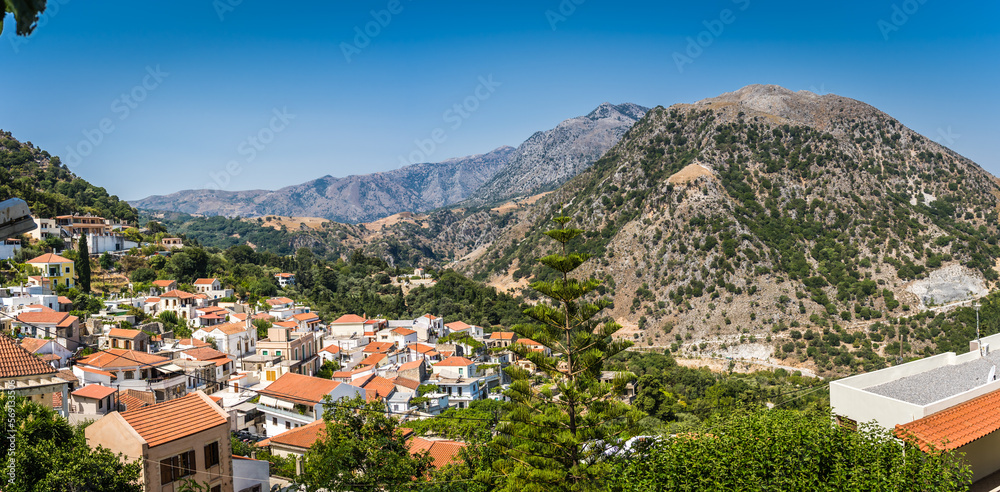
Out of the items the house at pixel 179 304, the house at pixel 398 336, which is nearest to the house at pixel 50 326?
the house at pixel 179 304

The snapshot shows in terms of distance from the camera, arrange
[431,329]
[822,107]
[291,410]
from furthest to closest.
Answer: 1. [822,107]
2. [431,329]
3. [291,410]

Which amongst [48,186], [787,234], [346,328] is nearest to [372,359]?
[346,328]

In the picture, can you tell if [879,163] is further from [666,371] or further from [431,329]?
[431,329]

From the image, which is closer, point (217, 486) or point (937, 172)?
point (217, 486)

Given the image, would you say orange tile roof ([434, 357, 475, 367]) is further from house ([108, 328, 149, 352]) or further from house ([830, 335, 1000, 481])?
house ([830, 335, 1000, 481])

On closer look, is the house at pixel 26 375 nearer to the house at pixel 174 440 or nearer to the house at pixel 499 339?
the house at pixel 174 440

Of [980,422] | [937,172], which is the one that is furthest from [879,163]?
[980,422]

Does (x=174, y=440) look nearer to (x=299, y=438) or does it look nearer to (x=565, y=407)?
(x=565, y=407)
